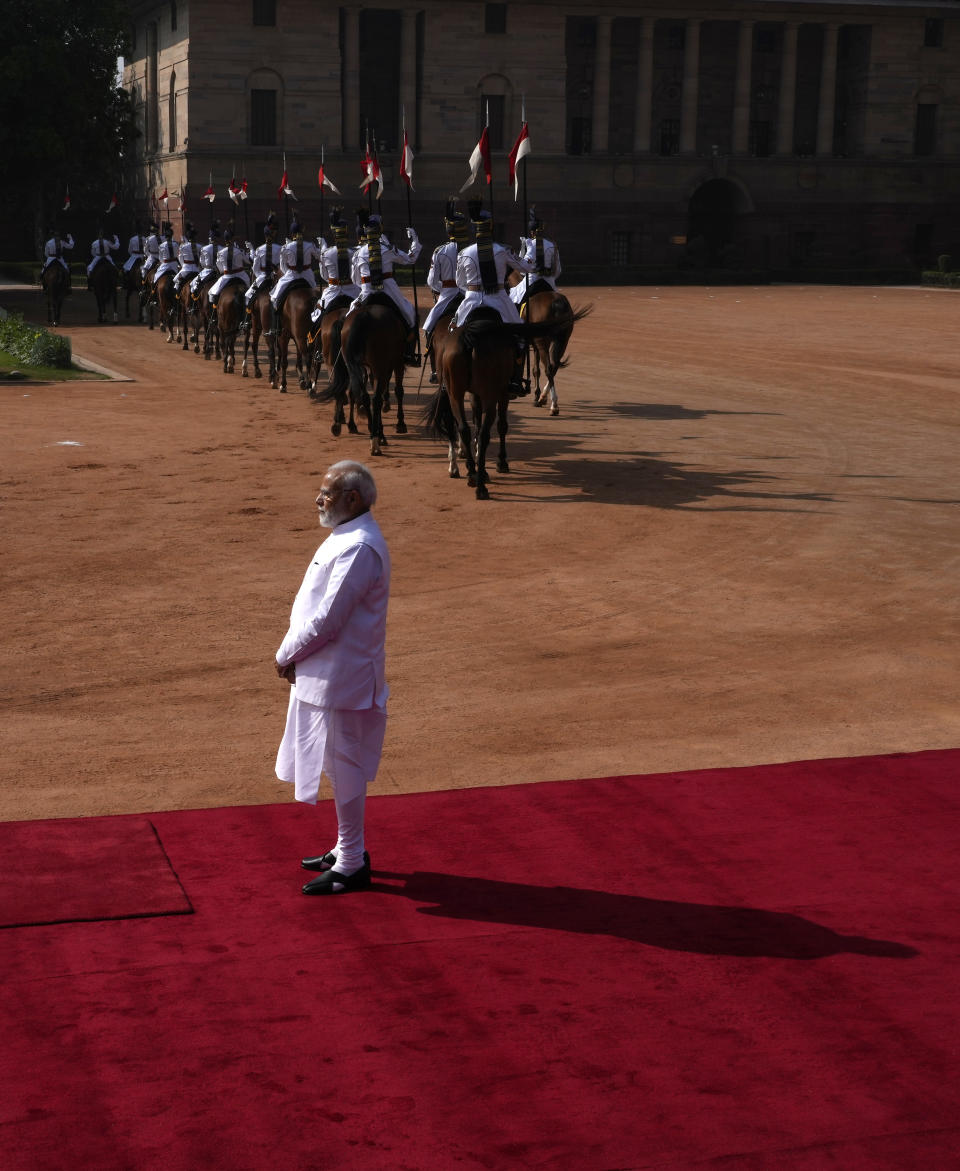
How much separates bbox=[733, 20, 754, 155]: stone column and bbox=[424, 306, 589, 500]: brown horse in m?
65.6

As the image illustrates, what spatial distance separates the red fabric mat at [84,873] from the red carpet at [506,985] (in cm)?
2

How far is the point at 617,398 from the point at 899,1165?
2139cm

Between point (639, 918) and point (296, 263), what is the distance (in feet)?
65.8

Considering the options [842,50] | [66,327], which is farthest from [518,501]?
[842,50]

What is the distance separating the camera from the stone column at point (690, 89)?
7688 cm

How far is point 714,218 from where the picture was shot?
8025cm

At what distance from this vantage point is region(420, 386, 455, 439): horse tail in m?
17.3

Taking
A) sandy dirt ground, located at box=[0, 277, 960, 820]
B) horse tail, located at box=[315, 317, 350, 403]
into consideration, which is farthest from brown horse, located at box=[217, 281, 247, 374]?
horse tail, located at box=[315, 317, 350, 403]

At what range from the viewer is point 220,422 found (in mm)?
22250

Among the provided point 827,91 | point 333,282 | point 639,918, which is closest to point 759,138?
point 827,91

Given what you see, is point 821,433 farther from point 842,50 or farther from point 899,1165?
point 842,50

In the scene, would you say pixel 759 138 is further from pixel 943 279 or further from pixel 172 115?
pixel 172 115

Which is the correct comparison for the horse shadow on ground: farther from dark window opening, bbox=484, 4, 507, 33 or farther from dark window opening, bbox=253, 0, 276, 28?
dark window opening, bbox=484, 4, 507, 33

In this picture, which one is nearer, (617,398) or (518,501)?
(518,501)
